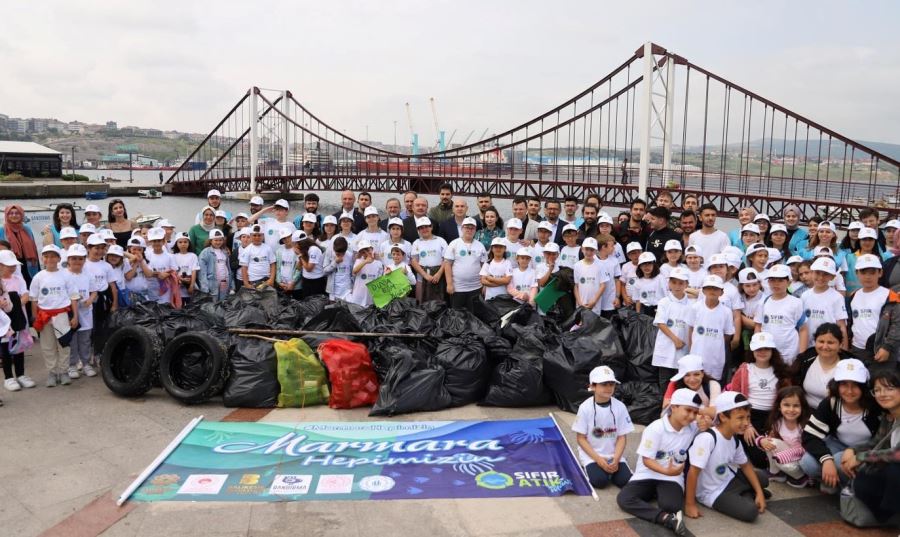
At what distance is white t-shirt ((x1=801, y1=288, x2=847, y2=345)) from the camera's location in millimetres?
4684

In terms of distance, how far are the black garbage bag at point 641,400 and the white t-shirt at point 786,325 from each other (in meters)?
0.92

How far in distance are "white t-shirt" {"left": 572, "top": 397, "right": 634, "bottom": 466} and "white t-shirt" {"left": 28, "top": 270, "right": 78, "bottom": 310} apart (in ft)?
13.7

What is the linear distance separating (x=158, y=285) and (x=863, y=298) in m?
5.90

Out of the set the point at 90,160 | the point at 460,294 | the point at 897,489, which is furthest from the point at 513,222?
the point at 90,160

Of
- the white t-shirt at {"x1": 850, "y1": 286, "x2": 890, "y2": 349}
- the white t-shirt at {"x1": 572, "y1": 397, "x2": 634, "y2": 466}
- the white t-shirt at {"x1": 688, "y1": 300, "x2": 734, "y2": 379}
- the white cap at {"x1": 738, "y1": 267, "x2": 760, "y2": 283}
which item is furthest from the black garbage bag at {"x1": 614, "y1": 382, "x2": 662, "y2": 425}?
the white t-shirt at {"x1": 850, "y1": 286, "x2": 890, "y2": 349}

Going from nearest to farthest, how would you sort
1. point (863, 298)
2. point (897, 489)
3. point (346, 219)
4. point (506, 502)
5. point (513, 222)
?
point (897, 489) → point (506, 502) → point (863, 298) → point (513, 222) → point (346, 219)

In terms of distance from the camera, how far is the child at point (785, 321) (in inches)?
184

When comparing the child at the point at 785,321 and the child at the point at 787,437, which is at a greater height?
the child at the point at 785,321

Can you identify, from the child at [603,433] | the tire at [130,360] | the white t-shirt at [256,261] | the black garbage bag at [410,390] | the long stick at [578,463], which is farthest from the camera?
the white t-shirt at [256,261]

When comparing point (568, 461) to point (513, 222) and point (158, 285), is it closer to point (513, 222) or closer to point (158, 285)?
point (513, 222)

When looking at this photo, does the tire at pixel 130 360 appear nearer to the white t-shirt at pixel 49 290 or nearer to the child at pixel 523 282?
the white t-shirt at pixel 49 290

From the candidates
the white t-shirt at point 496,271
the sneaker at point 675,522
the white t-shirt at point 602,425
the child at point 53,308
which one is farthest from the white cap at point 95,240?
the sneaker at point 675,522

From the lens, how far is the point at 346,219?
22.7 feet

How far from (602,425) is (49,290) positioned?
14.4 ft
